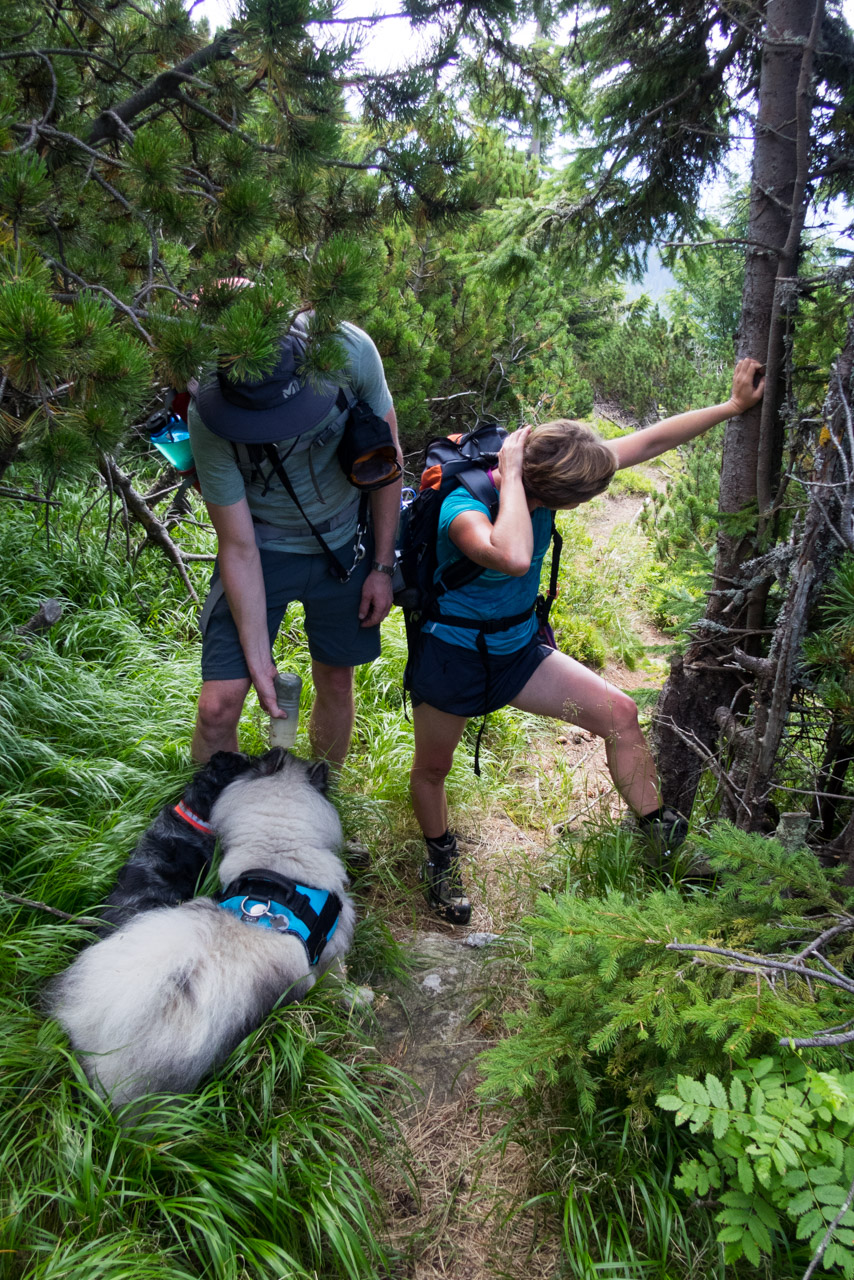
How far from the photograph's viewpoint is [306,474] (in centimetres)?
268

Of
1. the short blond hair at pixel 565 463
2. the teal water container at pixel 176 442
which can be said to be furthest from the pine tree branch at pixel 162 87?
the short blond hair at pixel 565 463

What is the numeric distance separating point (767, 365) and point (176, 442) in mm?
2047

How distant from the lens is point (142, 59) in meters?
2.94

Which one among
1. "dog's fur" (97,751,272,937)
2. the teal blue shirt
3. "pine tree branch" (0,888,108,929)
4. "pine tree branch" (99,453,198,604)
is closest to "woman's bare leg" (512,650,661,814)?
the teal blue shirt

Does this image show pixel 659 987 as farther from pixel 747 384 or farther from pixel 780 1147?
pixel 747 384

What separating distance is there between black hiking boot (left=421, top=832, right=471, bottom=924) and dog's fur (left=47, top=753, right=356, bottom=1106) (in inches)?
31.6

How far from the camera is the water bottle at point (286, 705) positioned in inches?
116

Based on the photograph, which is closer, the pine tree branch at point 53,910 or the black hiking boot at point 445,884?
the pine tree branch at point 53,910

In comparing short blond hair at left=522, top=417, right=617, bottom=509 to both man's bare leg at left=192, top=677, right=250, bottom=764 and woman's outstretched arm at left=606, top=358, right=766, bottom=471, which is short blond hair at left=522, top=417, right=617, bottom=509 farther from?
man's bare leg at left=192, top=677, right=250, bottom=764

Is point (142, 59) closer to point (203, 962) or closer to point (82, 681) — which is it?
point (82, 681)

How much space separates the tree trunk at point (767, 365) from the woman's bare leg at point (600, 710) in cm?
26

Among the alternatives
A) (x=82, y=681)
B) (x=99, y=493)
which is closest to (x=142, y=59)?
(x=82, y=681)

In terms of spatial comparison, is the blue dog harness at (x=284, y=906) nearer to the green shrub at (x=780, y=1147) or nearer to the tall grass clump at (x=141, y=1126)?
the tall grass clump at (x=141, y=1126)

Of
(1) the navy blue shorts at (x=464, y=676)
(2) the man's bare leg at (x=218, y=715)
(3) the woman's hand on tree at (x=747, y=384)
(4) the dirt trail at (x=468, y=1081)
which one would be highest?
(3) the woman's hand on tree at (x=747, y=384)
